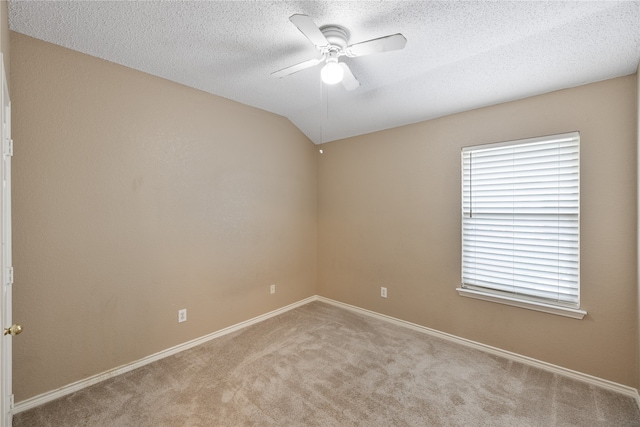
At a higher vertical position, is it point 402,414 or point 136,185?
point 136,185

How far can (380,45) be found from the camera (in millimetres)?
1742

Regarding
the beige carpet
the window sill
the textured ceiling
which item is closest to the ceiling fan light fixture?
the textured ceiling

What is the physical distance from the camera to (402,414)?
1992 millimetres

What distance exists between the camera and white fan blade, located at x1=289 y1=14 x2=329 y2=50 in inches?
59.7

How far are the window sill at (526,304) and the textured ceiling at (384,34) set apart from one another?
6.01 feet

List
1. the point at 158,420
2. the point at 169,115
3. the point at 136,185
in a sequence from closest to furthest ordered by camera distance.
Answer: the point at 158,420 < the point at 136,185 < the point at 169,115

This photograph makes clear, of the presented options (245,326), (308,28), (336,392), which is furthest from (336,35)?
(245,326)

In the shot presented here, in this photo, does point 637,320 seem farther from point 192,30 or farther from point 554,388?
point 192,30

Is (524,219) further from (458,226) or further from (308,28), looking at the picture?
(308,28)

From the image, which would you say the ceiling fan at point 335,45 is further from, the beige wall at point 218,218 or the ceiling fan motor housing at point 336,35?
the beige wall at point 218,218

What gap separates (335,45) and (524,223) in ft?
7.33

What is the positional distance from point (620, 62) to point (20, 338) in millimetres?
4626

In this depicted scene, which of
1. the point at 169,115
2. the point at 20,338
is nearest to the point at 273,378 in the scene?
the point at 20,338

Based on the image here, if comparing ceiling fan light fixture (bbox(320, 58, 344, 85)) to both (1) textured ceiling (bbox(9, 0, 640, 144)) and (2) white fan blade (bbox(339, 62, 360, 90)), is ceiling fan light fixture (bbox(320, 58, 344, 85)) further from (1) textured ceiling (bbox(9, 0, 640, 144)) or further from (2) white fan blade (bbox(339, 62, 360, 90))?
(1) textured ceiling (bbox(9, 0, 640, 144))
